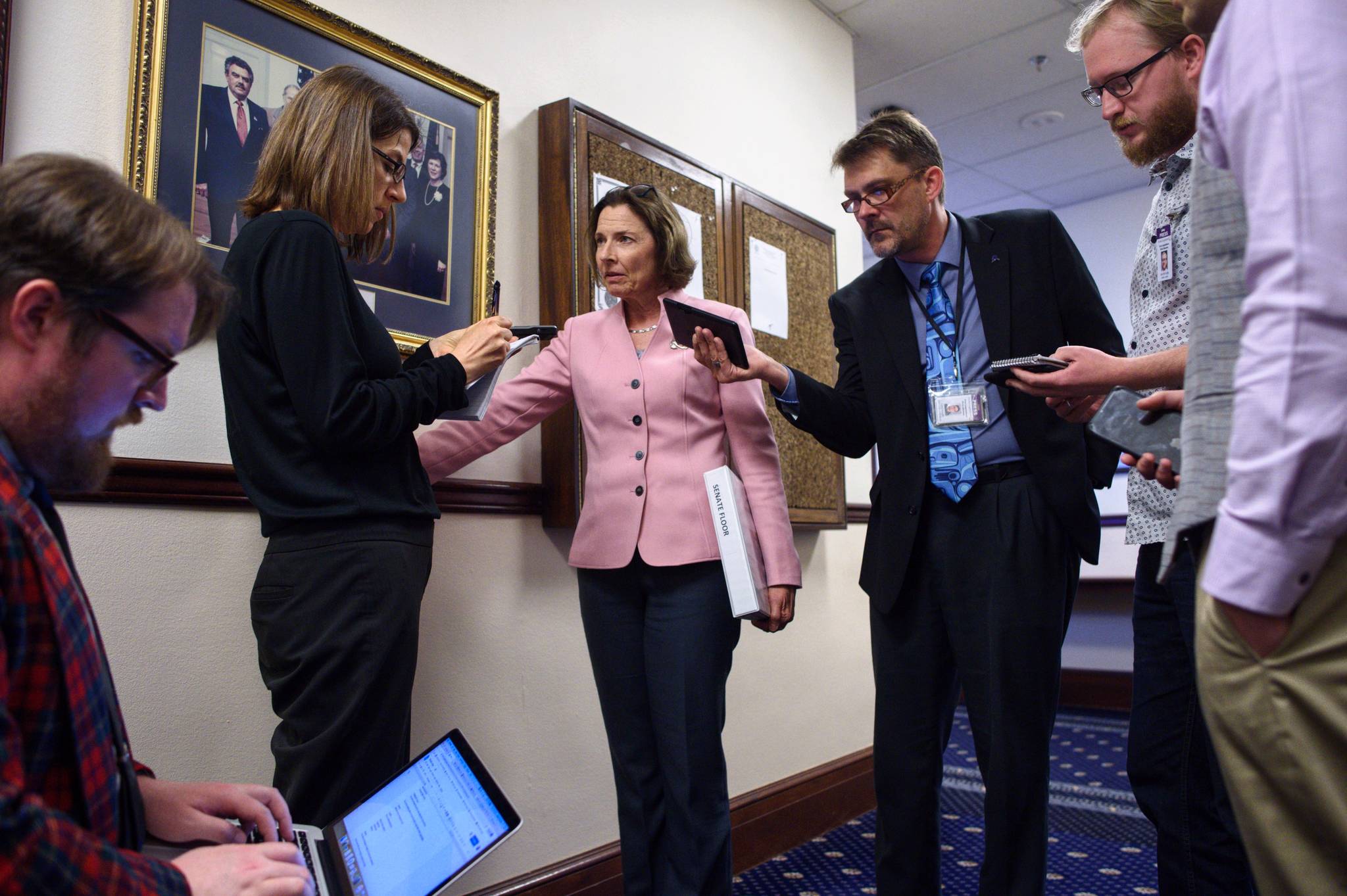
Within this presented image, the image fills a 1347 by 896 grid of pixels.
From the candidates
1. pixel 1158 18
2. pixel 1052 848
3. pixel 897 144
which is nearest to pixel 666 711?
pixel 897 144

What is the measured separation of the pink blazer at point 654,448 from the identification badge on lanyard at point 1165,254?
2.53 feet

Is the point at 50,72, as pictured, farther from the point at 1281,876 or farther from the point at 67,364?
the point at 1281,876

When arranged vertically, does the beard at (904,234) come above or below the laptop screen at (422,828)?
above

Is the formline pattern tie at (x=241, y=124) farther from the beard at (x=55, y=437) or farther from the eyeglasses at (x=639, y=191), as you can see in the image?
the beard at (x=55, y=437)

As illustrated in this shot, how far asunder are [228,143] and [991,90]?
13.2ft

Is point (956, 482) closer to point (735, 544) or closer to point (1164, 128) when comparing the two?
point (735, 544)

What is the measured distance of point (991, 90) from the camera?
183 inches

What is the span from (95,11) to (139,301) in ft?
3.69

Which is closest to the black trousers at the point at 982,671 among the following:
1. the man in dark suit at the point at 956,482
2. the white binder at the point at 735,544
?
the man in dark suit at the point at 956,482

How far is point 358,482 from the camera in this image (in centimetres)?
136

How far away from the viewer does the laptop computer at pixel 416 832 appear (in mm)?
1059

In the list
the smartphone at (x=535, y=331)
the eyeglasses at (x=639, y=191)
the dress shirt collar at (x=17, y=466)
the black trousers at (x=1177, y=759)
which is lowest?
the black trousers at (x=1177, y=759)

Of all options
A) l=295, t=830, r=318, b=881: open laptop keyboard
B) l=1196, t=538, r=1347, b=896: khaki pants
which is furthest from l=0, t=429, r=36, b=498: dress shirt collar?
l=1196, t=538, r=1347, b=896: khaki pants

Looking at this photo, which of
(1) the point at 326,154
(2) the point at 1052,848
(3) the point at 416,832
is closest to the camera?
(3) the point at 416,832
